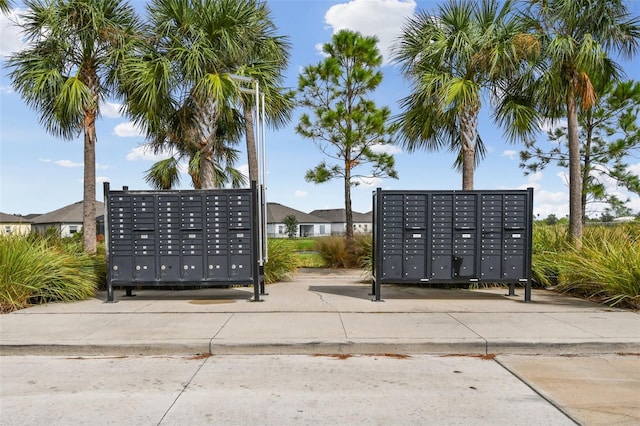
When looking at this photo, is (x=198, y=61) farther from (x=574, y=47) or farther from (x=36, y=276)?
(x=574, y=47)

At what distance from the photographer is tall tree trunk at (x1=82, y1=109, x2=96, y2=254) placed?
12.1 meters

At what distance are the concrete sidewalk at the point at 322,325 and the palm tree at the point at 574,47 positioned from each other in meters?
4.32

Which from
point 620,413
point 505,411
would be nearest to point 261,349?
point 505,411

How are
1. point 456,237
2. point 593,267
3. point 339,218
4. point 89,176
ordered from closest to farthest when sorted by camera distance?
1. point 456,237
2. point 593,267
3. point 89,176
4. point 339,218

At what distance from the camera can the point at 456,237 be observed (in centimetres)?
856

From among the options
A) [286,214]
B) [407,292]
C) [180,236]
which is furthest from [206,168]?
[286,214]

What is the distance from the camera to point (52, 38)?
11469 mm

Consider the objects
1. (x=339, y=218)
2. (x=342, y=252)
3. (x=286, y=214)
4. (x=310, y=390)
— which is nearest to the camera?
(x=310, y=390)

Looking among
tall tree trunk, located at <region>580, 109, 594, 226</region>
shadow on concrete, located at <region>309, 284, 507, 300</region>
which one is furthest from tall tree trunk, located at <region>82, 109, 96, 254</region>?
tall tree trunk, located at <region>580, 109, 594, 226</region>

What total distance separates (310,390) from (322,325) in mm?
2162

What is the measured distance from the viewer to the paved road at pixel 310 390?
3830mm

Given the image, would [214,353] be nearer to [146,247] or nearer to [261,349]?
[261,349]

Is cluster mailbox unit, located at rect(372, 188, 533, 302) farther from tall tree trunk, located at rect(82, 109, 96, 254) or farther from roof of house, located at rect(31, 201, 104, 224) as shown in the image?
roof of house, located at rect(31, 201, 104, 224)

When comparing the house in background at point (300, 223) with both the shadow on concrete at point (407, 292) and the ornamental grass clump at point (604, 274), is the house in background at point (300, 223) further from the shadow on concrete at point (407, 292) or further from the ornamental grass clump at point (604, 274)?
the ornamental grass clump at point (604, 274)
